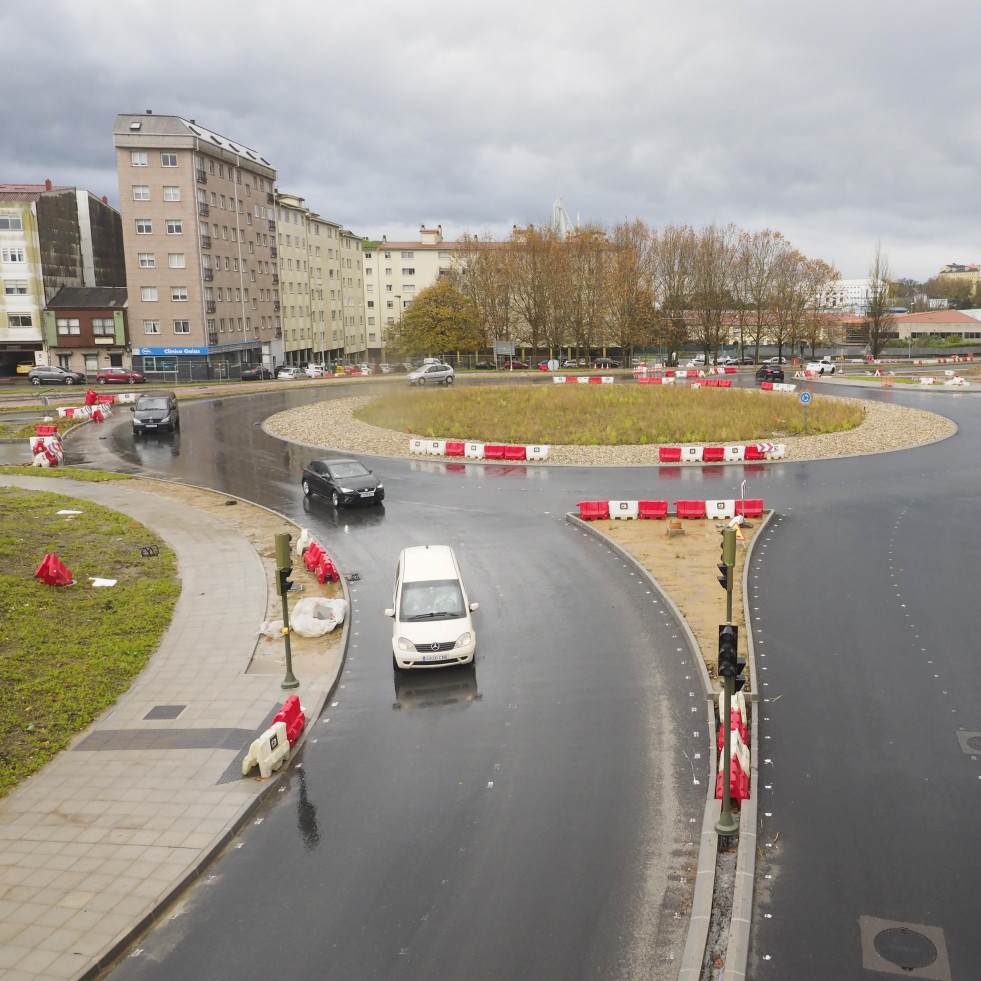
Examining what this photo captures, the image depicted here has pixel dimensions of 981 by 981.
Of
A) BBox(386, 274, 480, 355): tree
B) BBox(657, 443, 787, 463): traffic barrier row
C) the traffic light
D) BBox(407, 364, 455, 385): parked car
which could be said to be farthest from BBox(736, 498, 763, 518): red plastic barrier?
BBox(386, 274, 480, 355): tree

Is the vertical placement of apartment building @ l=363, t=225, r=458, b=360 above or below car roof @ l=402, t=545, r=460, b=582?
above

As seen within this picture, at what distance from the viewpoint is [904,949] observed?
25.9 ft

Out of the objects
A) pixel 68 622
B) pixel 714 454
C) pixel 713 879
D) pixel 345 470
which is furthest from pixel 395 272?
pixel 713 879

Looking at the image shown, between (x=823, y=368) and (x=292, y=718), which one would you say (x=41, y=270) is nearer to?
(x=823, y=368)

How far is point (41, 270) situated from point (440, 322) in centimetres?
3584

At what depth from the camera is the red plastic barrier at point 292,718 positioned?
11863 millimetres

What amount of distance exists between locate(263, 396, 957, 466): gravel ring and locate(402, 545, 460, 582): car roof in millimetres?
17051

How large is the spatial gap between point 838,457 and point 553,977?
30.0m

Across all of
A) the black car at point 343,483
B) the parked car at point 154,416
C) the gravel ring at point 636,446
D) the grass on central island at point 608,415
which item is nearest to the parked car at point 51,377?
the gravel ring at point 636,446

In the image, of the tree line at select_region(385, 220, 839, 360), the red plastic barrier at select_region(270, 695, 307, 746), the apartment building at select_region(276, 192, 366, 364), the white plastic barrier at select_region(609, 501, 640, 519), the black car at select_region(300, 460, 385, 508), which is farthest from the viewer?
the apartment building at select_region(276, 192, 366, 364)

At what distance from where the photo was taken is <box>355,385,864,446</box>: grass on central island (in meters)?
38.1

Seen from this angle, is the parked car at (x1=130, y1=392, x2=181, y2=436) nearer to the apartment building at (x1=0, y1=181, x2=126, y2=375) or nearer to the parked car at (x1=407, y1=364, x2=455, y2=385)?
the parked car at (x1=407, y1=364, x2=455, y2=385)

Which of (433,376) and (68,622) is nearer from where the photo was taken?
(68,622)

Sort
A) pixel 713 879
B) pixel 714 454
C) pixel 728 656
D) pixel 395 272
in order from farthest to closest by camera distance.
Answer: pixel 395 272
pixel 714 454
pixel 728 656
pixel 713 879
